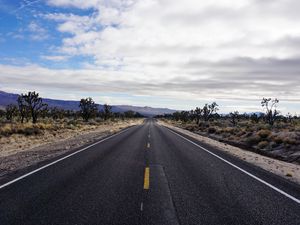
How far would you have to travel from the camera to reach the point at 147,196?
25.9ft

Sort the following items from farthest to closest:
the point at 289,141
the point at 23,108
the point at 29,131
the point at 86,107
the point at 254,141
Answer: the point at 86,107 < the point at 23,108 < the point at 29,131 < the point at 254,141 < the point at 289,141

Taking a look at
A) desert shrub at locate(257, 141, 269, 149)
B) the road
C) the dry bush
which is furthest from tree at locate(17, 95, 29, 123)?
the road

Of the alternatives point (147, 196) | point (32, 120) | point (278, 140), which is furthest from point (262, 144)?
point (32, 120)

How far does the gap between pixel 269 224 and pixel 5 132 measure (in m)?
29.1

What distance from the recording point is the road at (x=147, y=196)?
246 inches

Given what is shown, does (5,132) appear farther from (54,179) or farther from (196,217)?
(196,217)

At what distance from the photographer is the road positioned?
6.26m

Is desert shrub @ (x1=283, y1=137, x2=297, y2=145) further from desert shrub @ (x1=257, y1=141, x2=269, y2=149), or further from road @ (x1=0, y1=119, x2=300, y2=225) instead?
road @ (x1=0, y1=119, x2=300, y2=225)

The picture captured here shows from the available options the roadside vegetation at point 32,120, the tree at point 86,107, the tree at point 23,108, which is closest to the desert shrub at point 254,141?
the roadside vegetation at point 32,120

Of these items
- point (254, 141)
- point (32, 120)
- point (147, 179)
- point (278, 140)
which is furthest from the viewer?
point (32, 120)

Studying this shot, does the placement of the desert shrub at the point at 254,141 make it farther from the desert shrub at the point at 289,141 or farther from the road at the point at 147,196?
the road at the point at 147,196

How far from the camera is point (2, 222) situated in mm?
5828

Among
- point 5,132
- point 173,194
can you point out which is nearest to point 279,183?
point 173,194

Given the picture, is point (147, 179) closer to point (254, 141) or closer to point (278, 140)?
point (278, 140)
